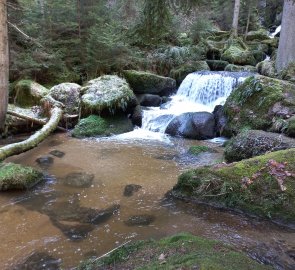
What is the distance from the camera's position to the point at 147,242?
3.53 m

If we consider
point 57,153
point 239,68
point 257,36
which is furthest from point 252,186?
point 257,36

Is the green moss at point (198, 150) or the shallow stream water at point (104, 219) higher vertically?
the shallow stream water at point (104, 219)

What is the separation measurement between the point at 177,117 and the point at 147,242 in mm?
7413

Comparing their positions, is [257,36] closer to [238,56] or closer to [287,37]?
[238,56]

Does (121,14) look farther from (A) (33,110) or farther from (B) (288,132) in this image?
(B) (288,132)

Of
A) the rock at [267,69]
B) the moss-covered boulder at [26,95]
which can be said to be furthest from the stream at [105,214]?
the rock at [267,69]

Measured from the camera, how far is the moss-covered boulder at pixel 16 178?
19.3ft

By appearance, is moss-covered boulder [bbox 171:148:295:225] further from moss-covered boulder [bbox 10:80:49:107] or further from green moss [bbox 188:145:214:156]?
moss-covered boulder [bbox 10:80:49:107]

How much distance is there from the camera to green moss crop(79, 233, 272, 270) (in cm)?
273

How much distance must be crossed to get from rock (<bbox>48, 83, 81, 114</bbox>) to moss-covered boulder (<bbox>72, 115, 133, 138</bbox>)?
747mm

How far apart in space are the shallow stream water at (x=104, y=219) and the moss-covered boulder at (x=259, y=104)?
2.22 meters

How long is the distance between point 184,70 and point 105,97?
5.23 m

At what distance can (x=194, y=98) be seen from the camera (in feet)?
41.7

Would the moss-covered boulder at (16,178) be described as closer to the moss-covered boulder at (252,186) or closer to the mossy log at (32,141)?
the mossy log at (32,141)
